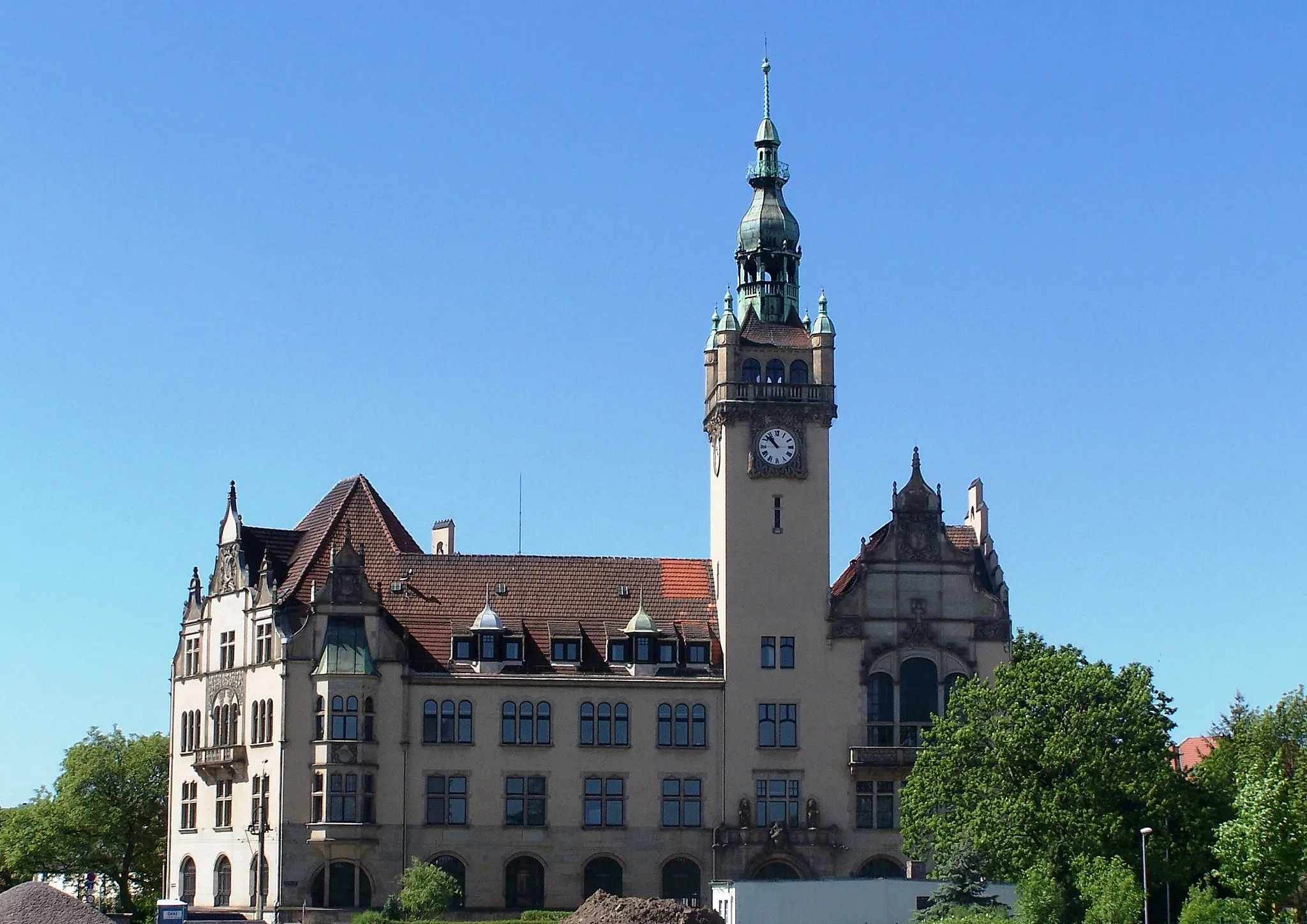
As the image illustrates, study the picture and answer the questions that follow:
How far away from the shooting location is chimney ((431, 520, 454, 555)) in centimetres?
11656

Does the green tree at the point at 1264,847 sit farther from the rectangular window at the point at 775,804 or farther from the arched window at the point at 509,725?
the arched window at the point at 509,725

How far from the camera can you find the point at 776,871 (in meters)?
106

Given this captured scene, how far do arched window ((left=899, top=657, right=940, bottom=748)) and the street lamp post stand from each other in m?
18.1

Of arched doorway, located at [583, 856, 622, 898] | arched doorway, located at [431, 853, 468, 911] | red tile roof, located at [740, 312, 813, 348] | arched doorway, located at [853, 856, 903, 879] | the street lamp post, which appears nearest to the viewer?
the street lamp post

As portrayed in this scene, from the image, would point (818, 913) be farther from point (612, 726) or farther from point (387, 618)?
point (387, 618)

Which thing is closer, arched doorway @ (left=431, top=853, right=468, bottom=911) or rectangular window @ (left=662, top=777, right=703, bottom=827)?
arched doorway @ (left=431, top=853, right=468, bottom=911)

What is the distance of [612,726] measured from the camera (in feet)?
350

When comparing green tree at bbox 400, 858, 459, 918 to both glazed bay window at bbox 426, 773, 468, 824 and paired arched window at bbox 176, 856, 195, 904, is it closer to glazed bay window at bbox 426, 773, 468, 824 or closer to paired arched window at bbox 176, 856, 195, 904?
glazed bay window at bbox 426, 773, 468, 824

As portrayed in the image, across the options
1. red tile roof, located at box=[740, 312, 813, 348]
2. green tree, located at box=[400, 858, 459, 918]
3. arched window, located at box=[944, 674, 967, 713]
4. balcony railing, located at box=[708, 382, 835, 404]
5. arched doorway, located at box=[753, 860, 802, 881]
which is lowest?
green tree, located at box=[400, 858, 459, 918]

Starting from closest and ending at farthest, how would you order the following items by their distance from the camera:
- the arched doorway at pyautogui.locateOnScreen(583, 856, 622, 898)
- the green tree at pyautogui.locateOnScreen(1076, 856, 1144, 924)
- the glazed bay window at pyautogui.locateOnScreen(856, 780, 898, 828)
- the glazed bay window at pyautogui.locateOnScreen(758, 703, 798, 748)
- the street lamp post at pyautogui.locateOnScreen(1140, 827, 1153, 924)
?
1. the green tree at pyautogui.locateOnScreen(1076, 856, 1144, 924)
2. the street lamp post at pyautogui.locateOnScreen(1140, 827, 1153, 924)
3. the arched doorway at pyautogui.locateOnScreen(583, 856, 622, 898)
4. the glazed bay window at pyautogui.locateOnScreen(856, 780, 898, 828)
5. the glazed bay window at pyautogui.locateOnScreen(758, 703, 798, 748)

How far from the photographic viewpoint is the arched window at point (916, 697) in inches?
4232

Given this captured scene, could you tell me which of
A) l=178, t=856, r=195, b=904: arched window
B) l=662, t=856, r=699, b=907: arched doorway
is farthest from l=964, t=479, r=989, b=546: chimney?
l=178, t=856, r=195, b=904: arched window

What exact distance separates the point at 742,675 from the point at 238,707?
2245 cm

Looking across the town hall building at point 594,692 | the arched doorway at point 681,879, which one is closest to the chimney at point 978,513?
the town hall building at point 594,692
